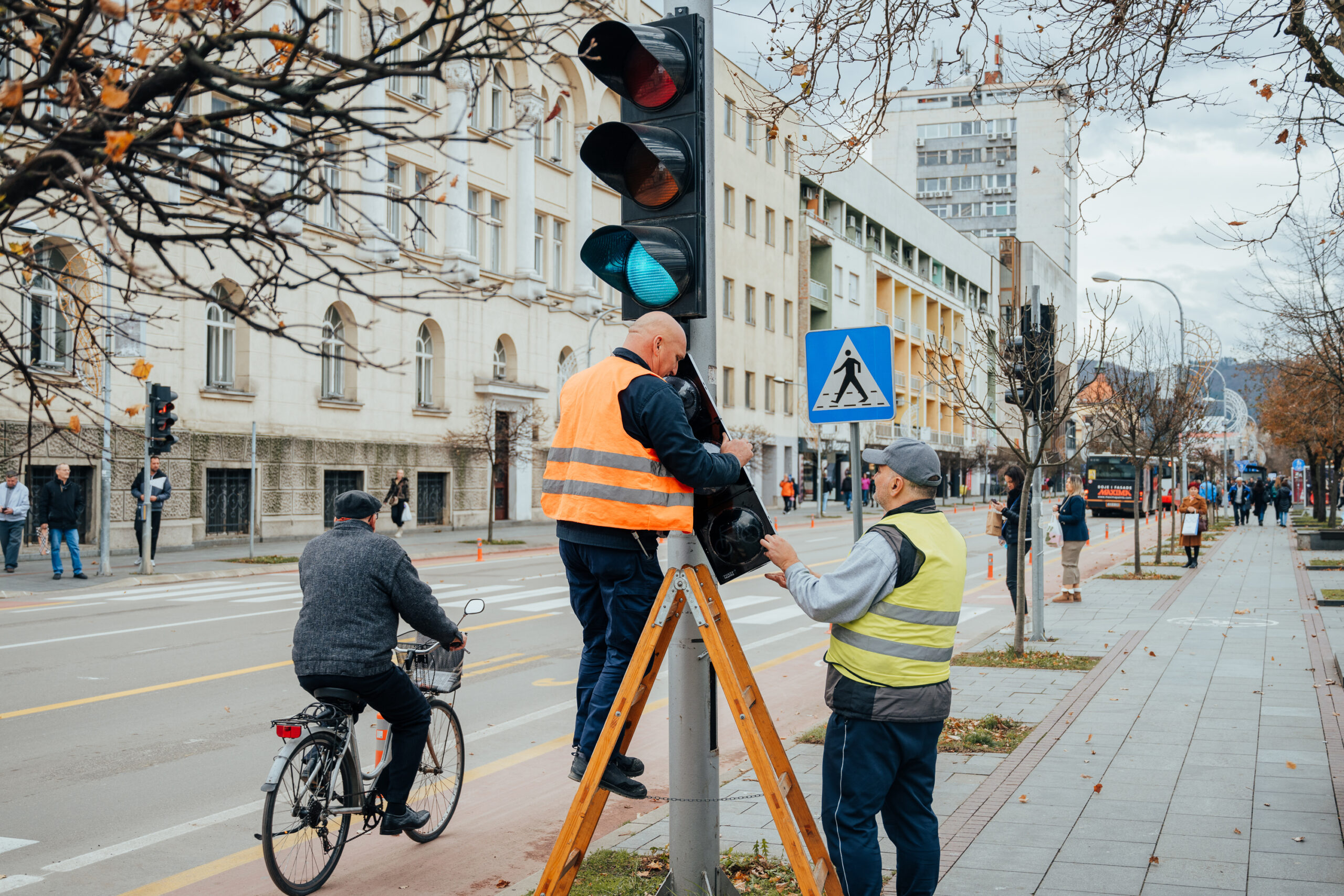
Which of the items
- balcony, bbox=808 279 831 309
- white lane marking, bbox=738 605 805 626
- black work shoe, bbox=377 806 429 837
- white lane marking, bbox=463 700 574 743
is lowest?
white lane marking, bbox=738 605 805 626

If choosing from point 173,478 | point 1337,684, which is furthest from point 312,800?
point 173,478

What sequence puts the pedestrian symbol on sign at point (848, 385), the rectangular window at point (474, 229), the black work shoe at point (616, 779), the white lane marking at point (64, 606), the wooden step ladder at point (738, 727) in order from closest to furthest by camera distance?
the wooden step ladder at point (738, 727) < the black work shoe at point (616, 779) < the pedestrian symbol on sign at point (848, 385) < the white lane marking at point (64, 606) < the rectangular window at point (474, 229)

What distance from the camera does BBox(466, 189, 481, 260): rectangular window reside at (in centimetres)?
3559

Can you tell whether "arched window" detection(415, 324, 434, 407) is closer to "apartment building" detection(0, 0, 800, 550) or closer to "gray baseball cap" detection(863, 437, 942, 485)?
"apartment building" detection(0, 0, 800, 550)

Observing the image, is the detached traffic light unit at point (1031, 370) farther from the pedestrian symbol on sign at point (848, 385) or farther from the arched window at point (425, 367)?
the arched window at point (425, 367)

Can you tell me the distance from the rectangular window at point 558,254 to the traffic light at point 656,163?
36478mm

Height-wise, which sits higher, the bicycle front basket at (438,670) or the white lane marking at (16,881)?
the bicycle front basket at (438,670)

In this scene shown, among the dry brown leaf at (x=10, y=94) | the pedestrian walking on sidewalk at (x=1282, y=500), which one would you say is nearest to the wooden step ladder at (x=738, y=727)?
the dry brown leaf at (x=10, y=94)

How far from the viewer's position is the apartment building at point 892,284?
6394 centimetres

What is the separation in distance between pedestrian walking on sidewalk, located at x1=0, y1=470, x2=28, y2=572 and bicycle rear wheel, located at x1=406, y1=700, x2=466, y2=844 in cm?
1680

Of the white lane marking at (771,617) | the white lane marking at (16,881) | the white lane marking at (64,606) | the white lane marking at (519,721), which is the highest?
the white lane marking at (16,881)

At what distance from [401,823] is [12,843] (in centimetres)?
197

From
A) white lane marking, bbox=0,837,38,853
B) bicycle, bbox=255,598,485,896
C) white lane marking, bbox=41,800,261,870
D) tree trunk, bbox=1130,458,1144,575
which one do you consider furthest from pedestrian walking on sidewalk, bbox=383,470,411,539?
bicycle, bbox=255,598,485,896

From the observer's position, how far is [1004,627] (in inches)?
568
